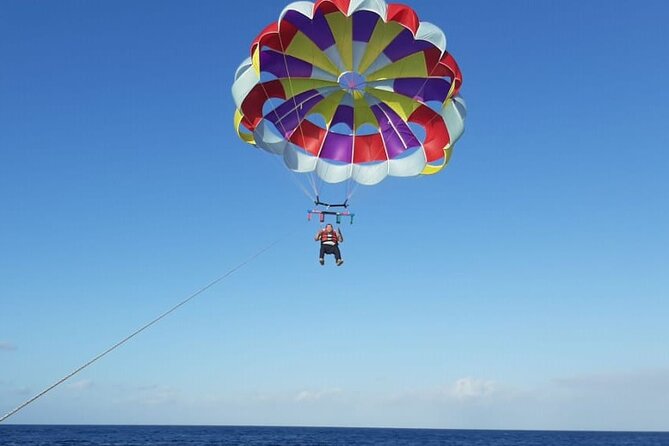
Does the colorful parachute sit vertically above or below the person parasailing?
above

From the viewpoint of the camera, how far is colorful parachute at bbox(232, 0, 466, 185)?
18.9 meters

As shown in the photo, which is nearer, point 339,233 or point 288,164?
point 339,233

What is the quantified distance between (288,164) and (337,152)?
1.70m

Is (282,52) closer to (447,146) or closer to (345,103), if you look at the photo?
(345,103)

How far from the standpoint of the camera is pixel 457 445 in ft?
305

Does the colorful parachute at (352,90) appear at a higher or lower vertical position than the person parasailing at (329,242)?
higher

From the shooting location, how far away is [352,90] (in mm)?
20609

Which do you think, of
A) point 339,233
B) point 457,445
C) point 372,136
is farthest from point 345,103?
point 457,445

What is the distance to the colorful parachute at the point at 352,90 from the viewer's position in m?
18.9

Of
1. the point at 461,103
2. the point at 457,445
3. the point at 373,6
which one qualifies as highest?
the point at 373,6

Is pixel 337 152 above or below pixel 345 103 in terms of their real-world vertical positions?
below

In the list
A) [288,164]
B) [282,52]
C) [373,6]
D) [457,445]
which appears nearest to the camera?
[373,6]

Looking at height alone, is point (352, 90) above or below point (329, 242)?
above

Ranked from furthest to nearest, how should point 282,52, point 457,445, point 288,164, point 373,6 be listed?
point 457,445 < point 288,164 < point 282,52 < point 373,6
